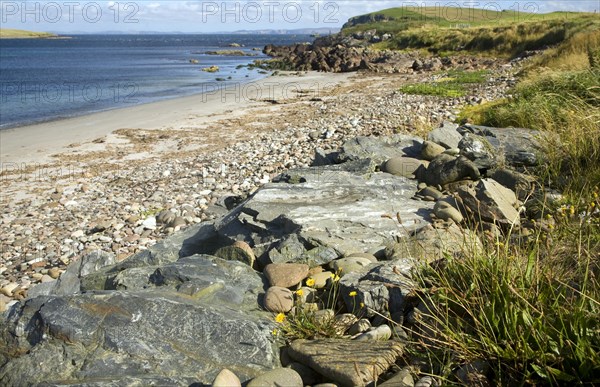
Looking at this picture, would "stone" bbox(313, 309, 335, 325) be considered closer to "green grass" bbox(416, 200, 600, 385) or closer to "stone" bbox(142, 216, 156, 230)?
"green grass" bbox(416, 200, 600, 385)

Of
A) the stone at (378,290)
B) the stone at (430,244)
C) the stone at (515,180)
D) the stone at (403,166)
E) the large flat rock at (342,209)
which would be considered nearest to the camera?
the stone at (378,290)

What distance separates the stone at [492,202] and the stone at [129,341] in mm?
2351

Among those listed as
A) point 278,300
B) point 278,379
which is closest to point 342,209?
point 278,300

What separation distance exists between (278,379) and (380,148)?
17.6 feet

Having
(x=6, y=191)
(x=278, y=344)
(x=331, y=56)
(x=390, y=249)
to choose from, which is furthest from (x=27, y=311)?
(x=331, y=56)

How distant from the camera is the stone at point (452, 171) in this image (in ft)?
19.6

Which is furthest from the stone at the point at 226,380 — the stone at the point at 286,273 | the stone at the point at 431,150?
the stone at the point at 431,150

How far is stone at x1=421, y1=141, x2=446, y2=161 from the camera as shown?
7.07 metres

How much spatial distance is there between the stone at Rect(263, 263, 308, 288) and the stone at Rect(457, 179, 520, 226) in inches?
59.2

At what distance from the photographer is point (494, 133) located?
276 inches

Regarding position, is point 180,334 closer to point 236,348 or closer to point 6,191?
point 236,348

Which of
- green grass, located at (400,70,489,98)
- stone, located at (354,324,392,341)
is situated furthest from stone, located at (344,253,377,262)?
green grass, located at (400,70,489,98)

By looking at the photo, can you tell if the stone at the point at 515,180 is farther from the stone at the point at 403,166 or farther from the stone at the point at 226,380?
the stone at the point at 226,380

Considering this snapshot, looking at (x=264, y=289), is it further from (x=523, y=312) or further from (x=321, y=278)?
(x=523, y=312)
